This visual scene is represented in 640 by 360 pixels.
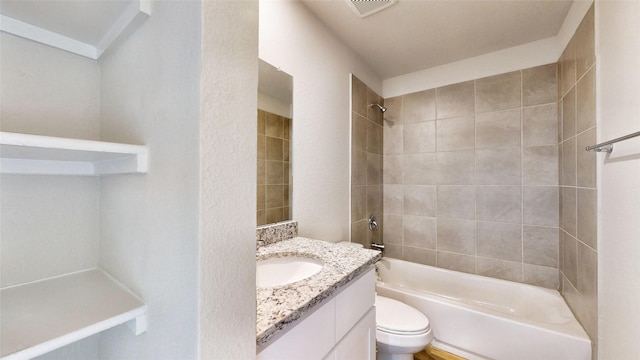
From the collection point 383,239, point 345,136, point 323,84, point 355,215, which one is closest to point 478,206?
point 383,239

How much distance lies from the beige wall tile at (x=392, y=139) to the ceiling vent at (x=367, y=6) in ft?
3.86

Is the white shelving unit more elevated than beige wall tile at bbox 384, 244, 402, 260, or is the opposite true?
the white shelving unit

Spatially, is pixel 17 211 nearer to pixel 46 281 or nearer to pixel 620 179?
pixel 46 281

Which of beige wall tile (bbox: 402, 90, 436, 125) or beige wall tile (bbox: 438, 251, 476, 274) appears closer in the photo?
beige wall tile (bbox: 438, 251, 476, 274)

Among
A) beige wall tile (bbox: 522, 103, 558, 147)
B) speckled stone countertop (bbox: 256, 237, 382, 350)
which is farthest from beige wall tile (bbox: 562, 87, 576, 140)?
speckled stone countertop (bbox: 256, 237, 382, 350)

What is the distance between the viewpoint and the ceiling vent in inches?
59.3

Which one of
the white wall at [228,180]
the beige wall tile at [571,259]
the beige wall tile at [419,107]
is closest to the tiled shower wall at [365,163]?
the beige wall tile at [419,107]

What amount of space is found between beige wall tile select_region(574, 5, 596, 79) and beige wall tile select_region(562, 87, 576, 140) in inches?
6.7

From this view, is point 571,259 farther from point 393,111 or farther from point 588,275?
point 393,111

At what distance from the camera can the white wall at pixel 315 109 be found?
55.4 inches

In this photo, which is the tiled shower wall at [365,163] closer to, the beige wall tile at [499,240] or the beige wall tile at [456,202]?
the beige wall tile at [456,202]

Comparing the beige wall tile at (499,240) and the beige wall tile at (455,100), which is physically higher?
the beige wall tile at (455,100)

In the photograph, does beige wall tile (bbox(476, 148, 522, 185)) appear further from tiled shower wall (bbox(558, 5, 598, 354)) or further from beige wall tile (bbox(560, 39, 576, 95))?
beige wall tile (bbox(560, 39, 576, 95))

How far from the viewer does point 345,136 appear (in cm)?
198
